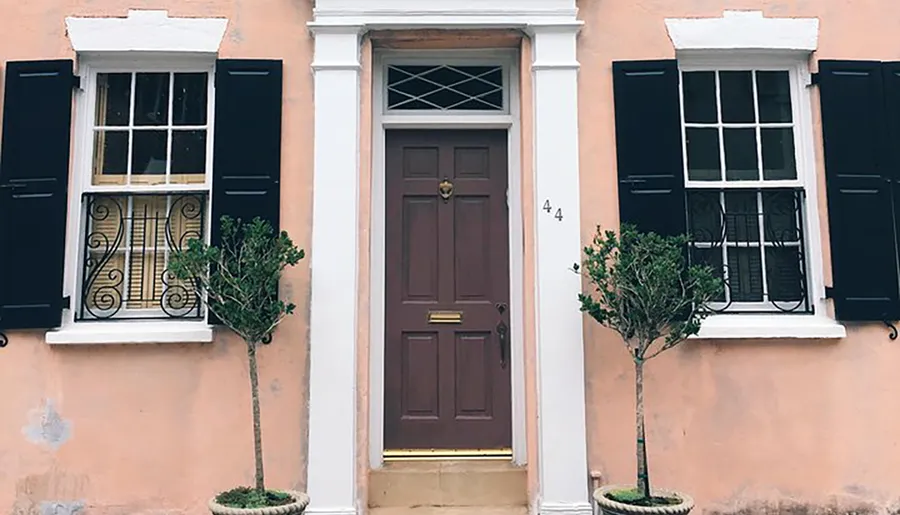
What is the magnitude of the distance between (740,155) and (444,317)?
7.94 feet

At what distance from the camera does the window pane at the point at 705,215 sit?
5.22 metres

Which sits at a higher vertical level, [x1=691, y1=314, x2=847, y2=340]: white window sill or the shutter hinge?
the shutter hinge

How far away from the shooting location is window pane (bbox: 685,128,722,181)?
209 inches

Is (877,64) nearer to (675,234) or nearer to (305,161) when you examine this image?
(675,234)

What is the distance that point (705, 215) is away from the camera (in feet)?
17.2

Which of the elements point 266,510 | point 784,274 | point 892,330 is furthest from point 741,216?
point 266,510

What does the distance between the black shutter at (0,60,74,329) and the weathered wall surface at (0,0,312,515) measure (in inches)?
10.8

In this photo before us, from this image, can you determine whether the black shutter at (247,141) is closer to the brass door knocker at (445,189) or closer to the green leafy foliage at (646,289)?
the brass door knocker at (445,189)

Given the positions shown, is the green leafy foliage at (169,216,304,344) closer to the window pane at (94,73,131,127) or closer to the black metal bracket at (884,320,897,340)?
the window pane at (94,73,131,127)

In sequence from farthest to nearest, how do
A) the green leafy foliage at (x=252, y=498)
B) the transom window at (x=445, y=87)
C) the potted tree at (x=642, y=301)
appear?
the transom window at (x=445, y=87), the potted tree at (x=642, y=301), the green leafy foliage at (x=252, y=498)

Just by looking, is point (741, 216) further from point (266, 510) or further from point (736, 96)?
point (266, 510)

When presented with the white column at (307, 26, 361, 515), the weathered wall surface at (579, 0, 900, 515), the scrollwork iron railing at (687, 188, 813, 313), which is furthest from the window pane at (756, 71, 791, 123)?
the white column at (307, 26, 361, 515)

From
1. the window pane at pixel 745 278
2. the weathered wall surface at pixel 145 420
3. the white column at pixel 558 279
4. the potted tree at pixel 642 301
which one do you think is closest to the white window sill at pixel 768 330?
the window pane at pixel 745 278

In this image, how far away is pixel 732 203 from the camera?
5.28 metres
